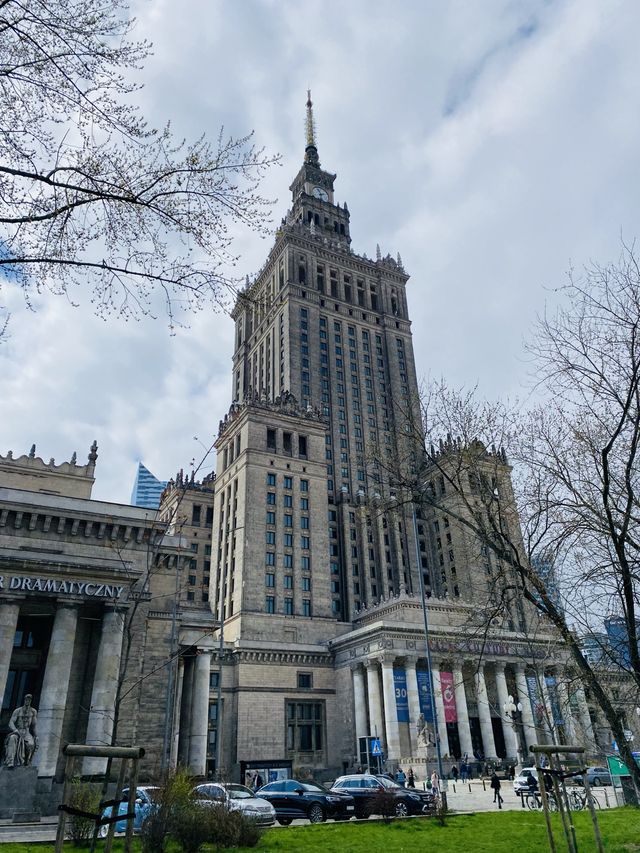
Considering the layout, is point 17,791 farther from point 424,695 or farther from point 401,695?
point 424,695

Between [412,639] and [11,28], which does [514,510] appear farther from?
[412,639]

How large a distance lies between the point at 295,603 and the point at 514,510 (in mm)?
57020

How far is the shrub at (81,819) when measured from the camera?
52.9 ft

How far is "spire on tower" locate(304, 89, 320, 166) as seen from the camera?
139488 millimetres

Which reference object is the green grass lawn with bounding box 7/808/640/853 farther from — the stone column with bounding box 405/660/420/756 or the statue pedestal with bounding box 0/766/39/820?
the stone column with bounding box 405/660/420/756

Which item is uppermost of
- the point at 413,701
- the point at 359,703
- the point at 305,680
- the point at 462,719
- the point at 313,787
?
the point at 305,680

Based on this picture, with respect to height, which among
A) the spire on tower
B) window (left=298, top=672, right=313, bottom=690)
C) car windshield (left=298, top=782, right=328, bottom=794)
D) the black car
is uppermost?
the spire on tower

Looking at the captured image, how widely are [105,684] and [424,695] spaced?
3549 centimetres

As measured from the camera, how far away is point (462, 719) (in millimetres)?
58438

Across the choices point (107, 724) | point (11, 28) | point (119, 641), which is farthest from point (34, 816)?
point (11, 28)

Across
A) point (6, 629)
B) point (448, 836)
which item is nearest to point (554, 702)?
point (448, 836)

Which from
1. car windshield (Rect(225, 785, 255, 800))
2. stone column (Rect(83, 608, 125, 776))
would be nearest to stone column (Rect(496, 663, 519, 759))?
stone column (Rect(83, 608, 125, 776))

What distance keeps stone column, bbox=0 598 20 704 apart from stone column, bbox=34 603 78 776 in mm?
1859

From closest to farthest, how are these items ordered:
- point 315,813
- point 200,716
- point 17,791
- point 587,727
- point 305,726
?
point 315,813
point 17,791
point 587,727
point 200,716
point 305,726
